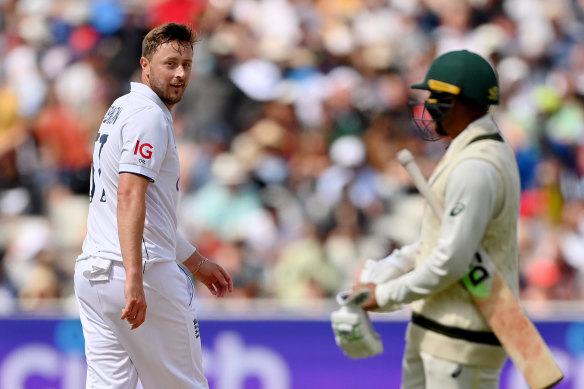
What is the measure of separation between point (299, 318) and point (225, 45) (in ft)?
13.2

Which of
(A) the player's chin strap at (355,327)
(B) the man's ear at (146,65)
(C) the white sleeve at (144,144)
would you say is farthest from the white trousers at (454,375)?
(B) the man's ear at (146,65)

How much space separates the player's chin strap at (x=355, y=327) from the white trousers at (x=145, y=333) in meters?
0.62

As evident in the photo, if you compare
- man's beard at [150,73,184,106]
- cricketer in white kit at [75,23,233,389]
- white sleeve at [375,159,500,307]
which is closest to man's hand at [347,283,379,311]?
white sleeve at [375,159,500,307]

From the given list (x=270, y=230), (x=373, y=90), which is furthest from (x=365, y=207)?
(x=373, y=90)

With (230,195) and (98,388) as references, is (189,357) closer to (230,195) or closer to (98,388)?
(98,388)

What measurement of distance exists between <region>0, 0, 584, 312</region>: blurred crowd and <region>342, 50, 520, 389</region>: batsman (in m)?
4.36

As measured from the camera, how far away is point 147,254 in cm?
421

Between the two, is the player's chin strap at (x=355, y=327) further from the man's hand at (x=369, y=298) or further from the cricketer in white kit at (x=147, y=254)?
the cricketer in white kit at (x=147, y=254)

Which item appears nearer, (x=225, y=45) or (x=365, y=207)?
(x=365, y=207)

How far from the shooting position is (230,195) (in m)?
9.27

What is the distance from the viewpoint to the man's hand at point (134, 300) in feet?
13.0

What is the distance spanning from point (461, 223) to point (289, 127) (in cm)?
605

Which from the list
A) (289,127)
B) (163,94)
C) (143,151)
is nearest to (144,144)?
(143,151)

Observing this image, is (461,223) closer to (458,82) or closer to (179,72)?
(458,82)
